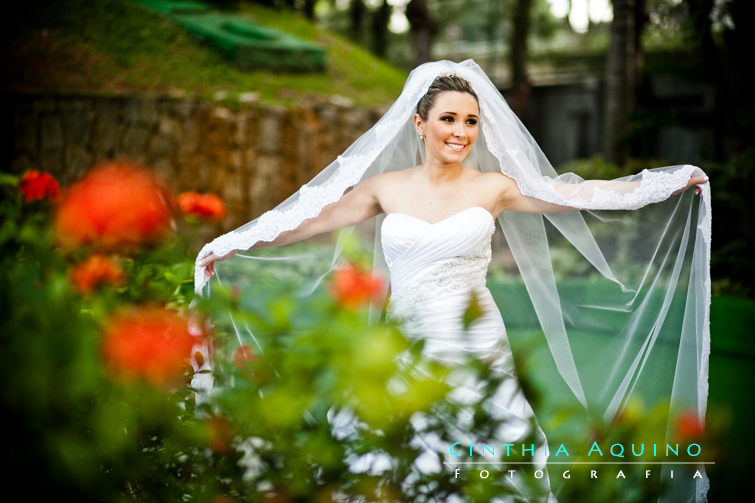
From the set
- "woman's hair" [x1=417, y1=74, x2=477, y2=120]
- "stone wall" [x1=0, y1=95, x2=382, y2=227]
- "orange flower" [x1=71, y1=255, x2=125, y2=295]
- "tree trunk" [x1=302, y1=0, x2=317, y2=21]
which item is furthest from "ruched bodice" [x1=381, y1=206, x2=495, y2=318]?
"tree trunk" [x1=302, y1=0, x2=317, y2=21]

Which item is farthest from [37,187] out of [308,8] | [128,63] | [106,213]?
[308,8]

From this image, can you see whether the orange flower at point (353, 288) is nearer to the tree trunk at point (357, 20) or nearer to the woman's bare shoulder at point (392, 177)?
the woman's bare shoulder at point (392, 177)

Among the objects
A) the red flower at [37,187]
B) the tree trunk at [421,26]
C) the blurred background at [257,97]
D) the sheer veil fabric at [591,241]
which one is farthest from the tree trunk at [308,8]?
the red flower at [37,187]

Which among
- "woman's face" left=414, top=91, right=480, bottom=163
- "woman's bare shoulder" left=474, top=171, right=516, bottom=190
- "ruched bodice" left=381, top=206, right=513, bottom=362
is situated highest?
"woman's face" left=414, top=91, right=480, bottom=163

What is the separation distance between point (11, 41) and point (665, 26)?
10663 millimetres

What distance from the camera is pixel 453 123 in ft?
9.25

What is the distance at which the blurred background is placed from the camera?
6332 mm

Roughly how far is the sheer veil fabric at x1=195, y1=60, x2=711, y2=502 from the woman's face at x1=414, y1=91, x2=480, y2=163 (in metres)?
0.13

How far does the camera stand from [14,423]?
0.85m

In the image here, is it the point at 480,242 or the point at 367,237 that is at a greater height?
the point at 480,242

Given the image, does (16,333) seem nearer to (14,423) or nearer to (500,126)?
(14,423)

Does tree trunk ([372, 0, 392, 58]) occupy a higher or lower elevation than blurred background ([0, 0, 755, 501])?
higher

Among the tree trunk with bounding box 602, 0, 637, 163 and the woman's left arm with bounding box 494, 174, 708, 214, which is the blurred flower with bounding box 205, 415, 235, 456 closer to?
the woman's left arm with bounding box 494, 174, 708, 214

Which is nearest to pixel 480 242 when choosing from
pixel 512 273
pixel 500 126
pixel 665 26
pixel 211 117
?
pixel 500 126
